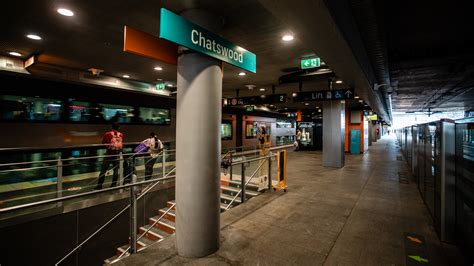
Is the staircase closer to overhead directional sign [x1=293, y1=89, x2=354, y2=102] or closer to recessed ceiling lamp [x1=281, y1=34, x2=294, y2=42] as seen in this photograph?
overhead directional sign [x1=293, y1=89, x2=354, y2=102]

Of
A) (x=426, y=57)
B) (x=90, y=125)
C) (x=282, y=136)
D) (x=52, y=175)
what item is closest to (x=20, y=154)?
(x=90, y=125)

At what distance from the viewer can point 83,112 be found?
733 centimetres

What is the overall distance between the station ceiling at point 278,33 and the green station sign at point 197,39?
1.64 ft

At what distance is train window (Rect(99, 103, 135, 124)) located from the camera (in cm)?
788

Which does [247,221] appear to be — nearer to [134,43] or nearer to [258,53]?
[134,43]

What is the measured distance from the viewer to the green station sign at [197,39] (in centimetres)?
218

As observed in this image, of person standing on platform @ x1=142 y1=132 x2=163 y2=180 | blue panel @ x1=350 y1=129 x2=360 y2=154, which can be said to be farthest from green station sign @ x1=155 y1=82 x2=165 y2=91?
blue panel @ x1=350 y1=129 x2=360 y2=154

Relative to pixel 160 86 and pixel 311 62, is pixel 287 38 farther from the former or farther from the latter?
pixel 160 86

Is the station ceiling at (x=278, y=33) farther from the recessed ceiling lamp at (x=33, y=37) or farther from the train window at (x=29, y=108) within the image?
the train window at (x=29, y=108)

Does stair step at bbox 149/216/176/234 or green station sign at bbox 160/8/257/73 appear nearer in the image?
green station sign at bbox 160/8/257/73

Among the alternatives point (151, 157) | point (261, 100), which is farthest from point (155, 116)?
point (261, 100)

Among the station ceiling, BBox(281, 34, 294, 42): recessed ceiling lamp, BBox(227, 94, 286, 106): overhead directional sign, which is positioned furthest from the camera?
BBox(227, 94, 286, 106): overhead directional sign

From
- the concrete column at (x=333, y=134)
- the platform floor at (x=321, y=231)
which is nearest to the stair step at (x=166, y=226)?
the platform floor at (x=321, y=231)

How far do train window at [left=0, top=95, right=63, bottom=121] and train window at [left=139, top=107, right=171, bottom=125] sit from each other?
2.72 meters
